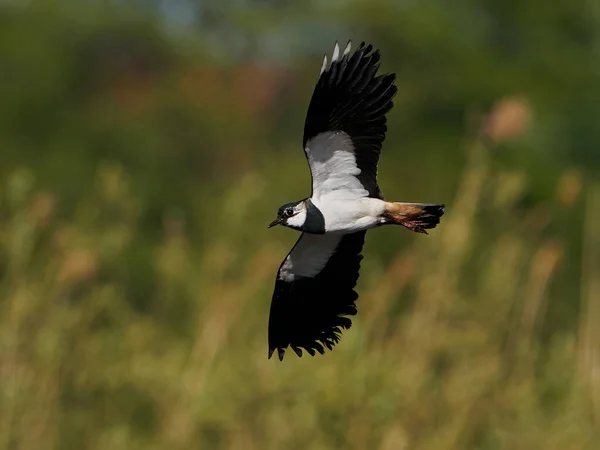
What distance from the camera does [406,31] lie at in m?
38.2

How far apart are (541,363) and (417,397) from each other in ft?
7.43

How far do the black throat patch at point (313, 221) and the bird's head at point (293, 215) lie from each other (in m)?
0.02

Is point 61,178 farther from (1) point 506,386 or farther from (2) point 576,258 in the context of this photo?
(1) point 506,386

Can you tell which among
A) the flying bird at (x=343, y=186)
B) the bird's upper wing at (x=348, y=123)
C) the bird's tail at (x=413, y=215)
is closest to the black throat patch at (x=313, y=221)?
the flying bird at (x=343, y=186)

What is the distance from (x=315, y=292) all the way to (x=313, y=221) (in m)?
1.17

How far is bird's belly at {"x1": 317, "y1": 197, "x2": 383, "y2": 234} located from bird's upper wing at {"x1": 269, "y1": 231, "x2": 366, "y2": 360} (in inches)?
27.9

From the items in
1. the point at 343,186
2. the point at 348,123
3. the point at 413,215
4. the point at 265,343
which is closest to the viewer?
the point at 413,215

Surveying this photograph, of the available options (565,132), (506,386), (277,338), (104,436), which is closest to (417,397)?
(506,386)

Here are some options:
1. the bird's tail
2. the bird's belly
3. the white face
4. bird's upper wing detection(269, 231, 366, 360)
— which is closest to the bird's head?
the white face

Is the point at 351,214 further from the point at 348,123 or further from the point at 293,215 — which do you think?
the point at 348,123

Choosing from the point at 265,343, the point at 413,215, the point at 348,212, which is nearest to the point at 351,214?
the point at 348,212

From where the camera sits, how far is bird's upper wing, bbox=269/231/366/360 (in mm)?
8578

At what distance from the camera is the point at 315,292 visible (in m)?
8.77

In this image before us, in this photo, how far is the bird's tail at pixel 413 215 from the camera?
300 inches
